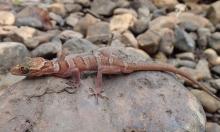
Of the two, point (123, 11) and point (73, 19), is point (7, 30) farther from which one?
point (123, 11)

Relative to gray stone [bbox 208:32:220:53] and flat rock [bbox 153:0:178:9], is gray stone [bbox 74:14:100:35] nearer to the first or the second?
flat rock [bbox 153:0:178:9]

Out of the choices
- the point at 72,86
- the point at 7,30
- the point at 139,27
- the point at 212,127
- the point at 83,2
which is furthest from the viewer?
the point at 83,2

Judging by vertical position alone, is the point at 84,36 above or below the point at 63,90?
below

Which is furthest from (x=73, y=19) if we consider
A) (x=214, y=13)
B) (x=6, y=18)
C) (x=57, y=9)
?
(x=214, y=13)

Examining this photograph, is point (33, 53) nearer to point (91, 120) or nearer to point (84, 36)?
point (84, 36)

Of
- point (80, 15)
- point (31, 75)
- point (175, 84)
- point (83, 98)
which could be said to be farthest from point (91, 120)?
point (80, 15)

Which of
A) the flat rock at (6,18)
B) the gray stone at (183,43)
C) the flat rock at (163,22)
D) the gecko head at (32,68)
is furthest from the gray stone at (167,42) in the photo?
the gecko head at (32,68)
